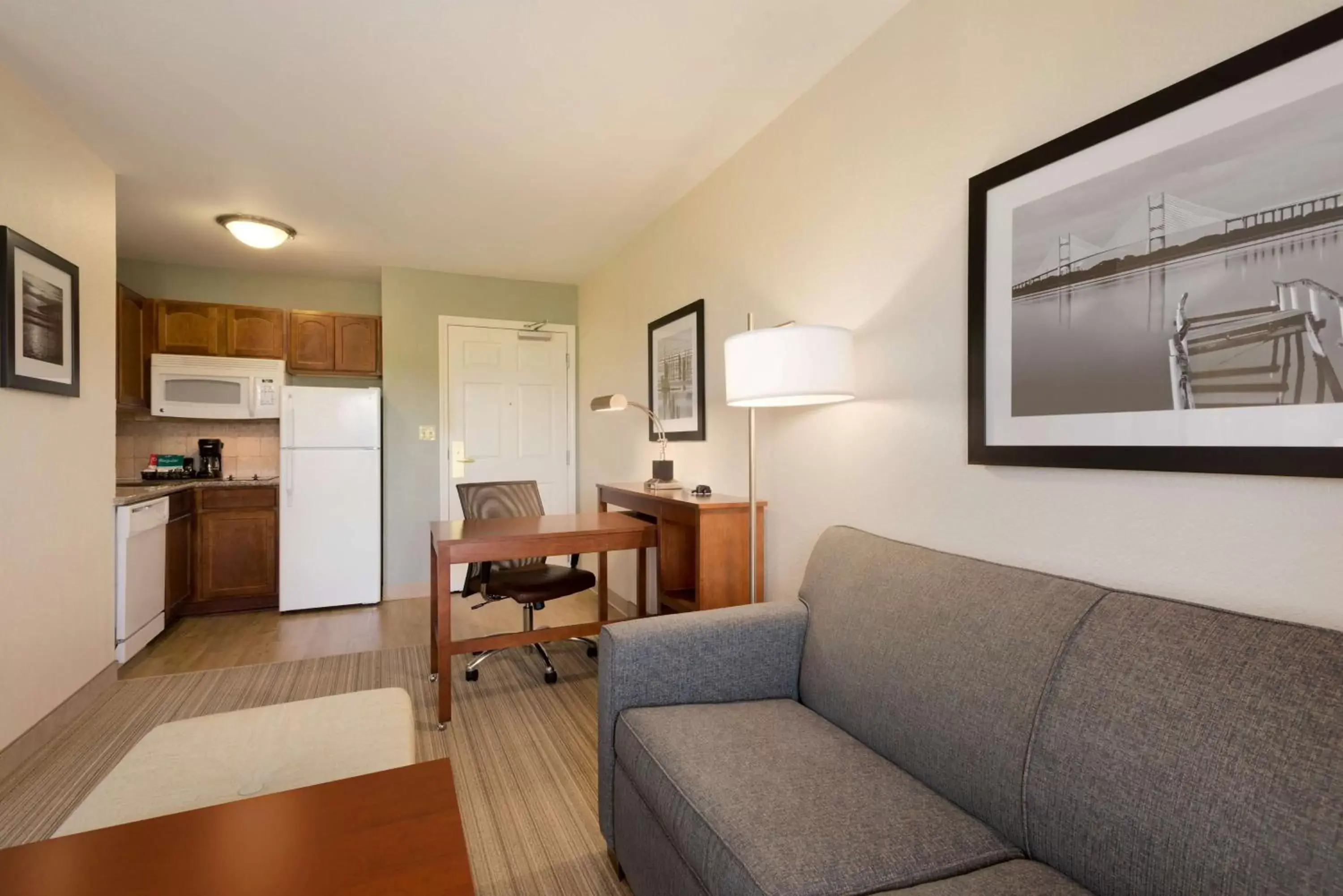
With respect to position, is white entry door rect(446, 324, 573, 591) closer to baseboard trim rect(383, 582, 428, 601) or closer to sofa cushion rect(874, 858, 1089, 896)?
baseboard trim rect(383, 582, 428, 601)

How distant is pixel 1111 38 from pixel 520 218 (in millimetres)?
2974

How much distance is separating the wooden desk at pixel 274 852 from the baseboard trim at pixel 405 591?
3668 millimetres

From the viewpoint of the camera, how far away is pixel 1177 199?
1.18 m

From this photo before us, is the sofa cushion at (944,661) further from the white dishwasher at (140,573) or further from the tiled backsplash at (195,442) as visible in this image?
the tiled backsplash at (195,442)

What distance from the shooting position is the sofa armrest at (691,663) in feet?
5.21

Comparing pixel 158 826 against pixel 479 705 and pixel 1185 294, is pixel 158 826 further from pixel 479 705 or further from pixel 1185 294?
pixel 1185 294

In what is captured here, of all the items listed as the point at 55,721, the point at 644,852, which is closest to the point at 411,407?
the point at 55,721

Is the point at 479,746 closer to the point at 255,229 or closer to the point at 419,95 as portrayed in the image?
the point at 419,95

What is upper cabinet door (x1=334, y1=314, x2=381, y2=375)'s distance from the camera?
4656 millimetres

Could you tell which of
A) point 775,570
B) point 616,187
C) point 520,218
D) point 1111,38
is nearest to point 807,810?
point 775,570

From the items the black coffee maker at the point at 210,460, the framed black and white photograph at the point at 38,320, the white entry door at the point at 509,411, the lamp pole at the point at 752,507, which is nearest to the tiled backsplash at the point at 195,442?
the black coffee maker at the point at 210,460

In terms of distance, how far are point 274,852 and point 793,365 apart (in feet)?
5.20

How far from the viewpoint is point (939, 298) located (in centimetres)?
173

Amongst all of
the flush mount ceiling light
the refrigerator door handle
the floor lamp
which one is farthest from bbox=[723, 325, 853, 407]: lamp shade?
the refrigerator door handle
